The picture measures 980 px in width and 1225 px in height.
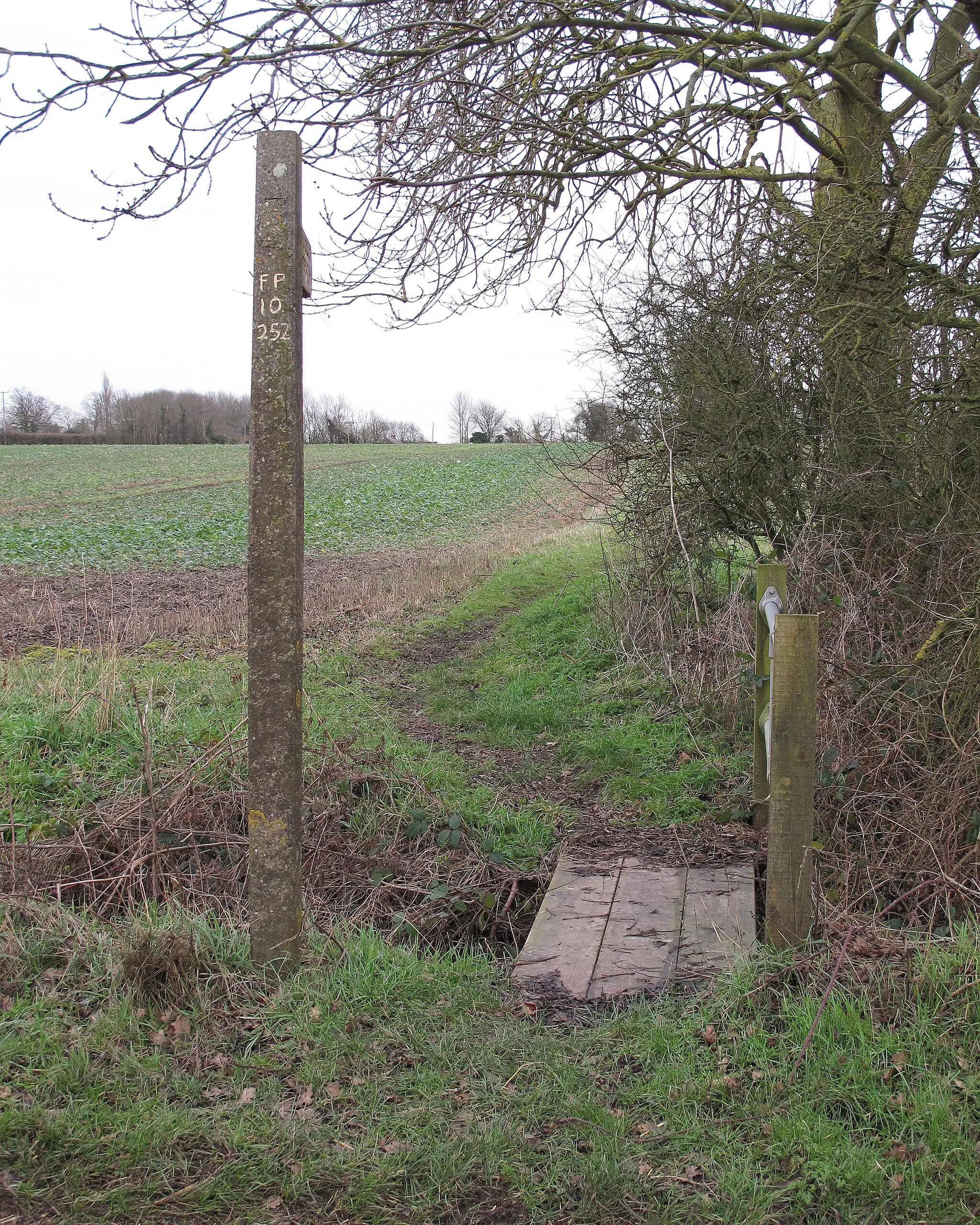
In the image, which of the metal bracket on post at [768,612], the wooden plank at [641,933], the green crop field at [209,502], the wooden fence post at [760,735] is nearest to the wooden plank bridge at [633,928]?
the wooden plank at [641,933]

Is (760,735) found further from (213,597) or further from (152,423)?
(152,423)

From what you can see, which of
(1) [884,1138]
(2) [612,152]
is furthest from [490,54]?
(1) [884,1138]

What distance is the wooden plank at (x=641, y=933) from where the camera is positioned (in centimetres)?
366

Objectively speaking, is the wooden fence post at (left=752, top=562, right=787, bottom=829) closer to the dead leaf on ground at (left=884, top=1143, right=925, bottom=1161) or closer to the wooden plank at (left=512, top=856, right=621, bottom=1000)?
the wooden plank at (left=512, top=856, right=621, bottom=1000)

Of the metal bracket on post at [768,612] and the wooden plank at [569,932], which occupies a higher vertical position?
the metal bracket on post at [768,612]

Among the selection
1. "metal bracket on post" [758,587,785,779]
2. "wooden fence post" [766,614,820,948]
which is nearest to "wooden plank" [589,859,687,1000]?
"wooden fence post" [766,614,820,948]

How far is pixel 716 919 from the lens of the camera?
411 centimetres

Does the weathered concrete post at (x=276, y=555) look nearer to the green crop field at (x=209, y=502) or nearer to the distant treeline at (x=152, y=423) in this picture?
the green crop field at (x=209, y=502)

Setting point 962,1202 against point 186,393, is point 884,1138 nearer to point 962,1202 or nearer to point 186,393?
point 962,1202

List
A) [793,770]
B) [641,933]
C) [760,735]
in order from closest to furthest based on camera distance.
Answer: [793,770] → [641,933] → [760,735]

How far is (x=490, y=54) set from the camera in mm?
6145

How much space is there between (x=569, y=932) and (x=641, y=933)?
31cm

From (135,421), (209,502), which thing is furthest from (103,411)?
(209,502)

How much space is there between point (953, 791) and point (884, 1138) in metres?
1.73
